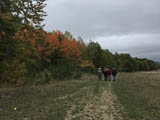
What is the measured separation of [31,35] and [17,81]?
33.6 ft

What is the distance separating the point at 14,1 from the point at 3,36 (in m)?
2.41

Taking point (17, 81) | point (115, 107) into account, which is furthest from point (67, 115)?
point (17, 81)

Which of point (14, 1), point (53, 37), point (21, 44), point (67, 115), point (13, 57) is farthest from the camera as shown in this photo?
point (53, 37)

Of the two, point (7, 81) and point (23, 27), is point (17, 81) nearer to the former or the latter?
point (7, 81)

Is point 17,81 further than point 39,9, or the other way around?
point 17,81

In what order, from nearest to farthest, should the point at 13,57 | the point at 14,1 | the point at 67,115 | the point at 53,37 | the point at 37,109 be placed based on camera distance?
the point at 67,115 < the point at 37,109 < the point at 14,1 < the point at 13,57 < the point at 53,37

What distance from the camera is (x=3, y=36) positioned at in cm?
1049

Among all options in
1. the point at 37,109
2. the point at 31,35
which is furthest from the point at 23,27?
the point at 37,109

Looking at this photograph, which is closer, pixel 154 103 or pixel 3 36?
pixel 154 103

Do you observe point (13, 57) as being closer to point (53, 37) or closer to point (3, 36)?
point (3, 36)

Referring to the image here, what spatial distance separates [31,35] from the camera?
1150 centimetres

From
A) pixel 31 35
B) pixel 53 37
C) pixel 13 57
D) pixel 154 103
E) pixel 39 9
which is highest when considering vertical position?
pixel 53 37

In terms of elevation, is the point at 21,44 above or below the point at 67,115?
above

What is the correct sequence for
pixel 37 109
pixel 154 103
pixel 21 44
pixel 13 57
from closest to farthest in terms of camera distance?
pixel 37 109, pixel 154 103, pixel 21 44, pixel 13 57
